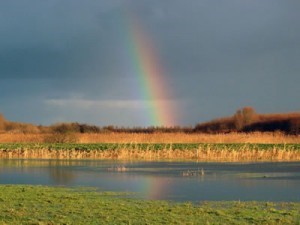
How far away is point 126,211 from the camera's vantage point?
1281 centimetres

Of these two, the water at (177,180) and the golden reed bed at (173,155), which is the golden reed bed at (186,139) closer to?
the golden reed bed at (173,155)

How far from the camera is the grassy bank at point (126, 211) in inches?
455

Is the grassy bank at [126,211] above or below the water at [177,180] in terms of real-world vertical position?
below

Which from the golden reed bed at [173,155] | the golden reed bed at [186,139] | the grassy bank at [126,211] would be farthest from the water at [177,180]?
the golden reed bed at [186,139]

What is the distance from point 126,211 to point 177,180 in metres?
7.69

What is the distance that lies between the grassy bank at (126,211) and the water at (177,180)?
1.44 meters

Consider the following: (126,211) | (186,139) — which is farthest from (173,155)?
(126,211)

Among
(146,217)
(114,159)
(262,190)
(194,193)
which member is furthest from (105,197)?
(114,159)

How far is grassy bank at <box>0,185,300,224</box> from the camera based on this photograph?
1155cm

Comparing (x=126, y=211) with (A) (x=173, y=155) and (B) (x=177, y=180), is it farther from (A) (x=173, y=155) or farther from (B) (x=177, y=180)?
(A) (x=173, y=155)

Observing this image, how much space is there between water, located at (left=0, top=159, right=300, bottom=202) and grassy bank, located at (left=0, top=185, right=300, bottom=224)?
1.44m

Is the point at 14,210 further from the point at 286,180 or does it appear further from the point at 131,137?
the point at 131,137

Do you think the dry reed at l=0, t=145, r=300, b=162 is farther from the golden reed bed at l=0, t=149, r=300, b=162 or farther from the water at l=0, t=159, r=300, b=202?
the water at l=0, t=159, r=300, b=202

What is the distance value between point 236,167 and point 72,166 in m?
8.20
